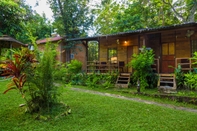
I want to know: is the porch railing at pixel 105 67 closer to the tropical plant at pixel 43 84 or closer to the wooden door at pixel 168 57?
the wooden door at pixel 168 57

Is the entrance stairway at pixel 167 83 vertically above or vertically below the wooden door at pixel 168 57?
below

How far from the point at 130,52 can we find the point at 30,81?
27.6 ft

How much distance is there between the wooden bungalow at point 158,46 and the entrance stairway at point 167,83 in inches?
18.1

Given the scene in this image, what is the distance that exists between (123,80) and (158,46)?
3.36m

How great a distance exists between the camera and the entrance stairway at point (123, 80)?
8778mm

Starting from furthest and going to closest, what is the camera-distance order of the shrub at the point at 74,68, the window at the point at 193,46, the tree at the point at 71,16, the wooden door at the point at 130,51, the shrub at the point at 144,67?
the tree at the point at 71,16
the shrub at the point at 74,68
the wooden door at the point at 130,51
the window at the point at 193,46
the shrub at the point at 144,67

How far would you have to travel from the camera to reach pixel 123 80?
9.21m

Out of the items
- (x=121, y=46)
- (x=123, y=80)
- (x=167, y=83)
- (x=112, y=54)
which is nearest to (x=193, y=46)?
(x=167, y=83)

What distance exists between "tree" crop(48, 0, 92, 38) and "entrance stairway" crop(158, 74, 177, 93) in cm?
1123

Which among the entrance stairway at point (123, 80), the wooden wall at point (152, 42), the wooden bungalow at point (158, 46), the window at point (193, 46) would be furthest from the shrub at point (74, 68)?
the window at point (193, 46)

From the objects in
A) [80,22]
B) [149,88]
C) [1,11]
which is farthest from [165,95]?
[80,22]

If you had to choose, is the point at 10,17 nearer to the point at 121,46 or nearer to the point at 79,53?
the point at 121,46

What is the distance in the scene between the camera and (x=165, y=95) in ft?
21.6

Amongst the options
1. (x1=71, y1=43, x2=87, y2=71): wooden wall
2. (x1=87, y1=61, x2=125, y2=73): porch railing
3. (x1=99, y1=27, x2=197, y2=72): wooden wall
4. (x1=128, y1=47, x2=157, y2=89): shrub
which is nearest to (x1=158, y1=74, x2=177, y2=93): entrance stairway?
(x1=128, y1=47, x2=157, y2=89): shrub
